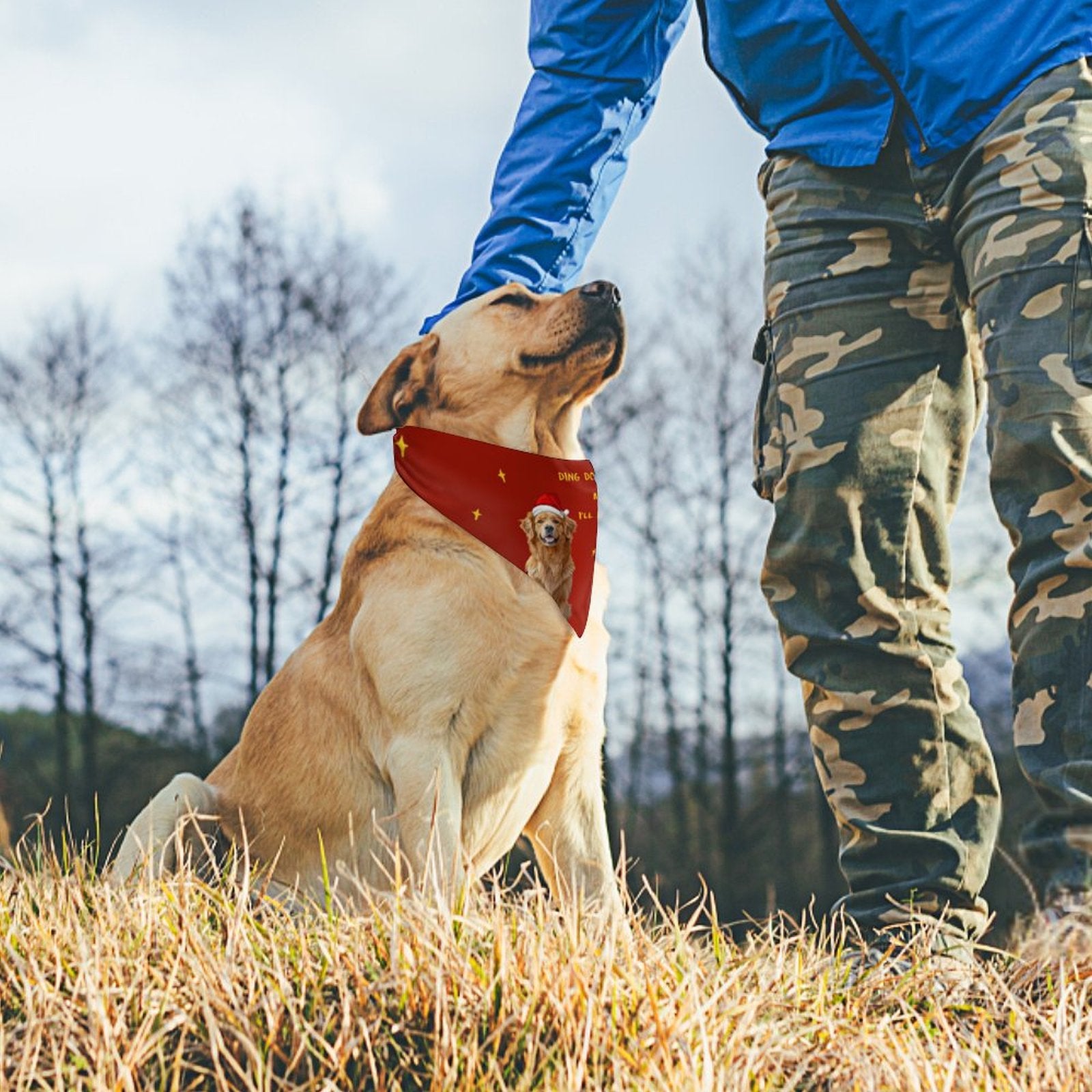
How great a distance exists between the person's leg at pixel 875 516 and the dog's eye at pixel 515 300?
787 mm

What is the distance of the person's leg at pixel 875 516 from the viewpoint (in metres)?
2.64

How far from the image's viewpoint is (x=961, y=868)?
2562 mm

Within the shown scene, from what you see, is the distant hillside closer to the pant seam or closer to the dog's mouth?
the dog's mouth

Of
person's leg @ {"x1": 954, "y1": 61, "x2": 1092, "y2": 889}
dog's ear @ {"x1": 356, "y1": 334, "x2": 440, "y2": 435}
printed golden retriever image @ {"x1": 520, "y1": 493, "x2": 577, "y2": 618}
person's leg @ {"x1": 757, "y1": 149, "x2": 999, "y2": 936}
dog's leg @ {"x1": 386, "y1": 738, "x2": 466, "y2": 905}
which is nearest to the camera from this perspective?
person's leg @ {"x1": 954, "y1": 61, "x2": 1092, "y2": 889}

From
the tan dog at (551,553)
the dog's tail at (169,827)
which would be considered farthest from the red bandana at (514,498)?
the dog's tail at (169,827)

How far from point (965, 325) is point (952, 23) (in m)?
0.64

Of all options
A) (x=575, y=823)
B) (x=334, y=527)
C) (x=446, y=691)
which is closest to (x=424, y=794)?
(x=446, y=691)

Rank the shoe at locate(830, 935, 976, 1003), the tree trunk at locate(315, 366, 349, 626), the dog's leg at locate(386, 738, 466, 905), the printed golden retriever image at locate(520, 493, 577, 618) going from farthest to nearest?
the tree trunk at locate(315, 366, 349, 626), the printed golden retriever image at locate(520, 493, 577, 618), the dog's leg at locate(386, 738, 466, 905), the shoe at locate(830, 935, 976, 1003)

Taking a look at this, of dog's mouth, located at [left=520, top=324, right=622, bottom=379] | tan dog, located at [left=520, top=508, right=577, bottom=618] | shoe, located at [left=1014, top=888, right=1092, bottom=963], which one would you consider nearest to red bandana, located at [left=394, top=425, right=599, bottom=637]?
tan dog, located at [left=520, top=508, right=577, bottom=618]

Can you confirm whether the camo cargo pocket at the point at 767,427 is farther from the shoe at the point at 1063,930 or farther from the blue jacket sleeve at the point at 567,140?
the shoe at the point at 1063,930

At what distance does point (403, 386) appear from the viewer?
3.34 m

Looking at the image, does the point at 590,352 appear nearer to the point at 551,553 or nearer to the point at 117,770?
the point at 551,553

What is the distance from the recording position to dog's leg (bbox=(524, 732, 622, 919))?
3025mm

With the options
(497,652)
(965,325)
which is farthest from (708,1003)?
(965,325)
